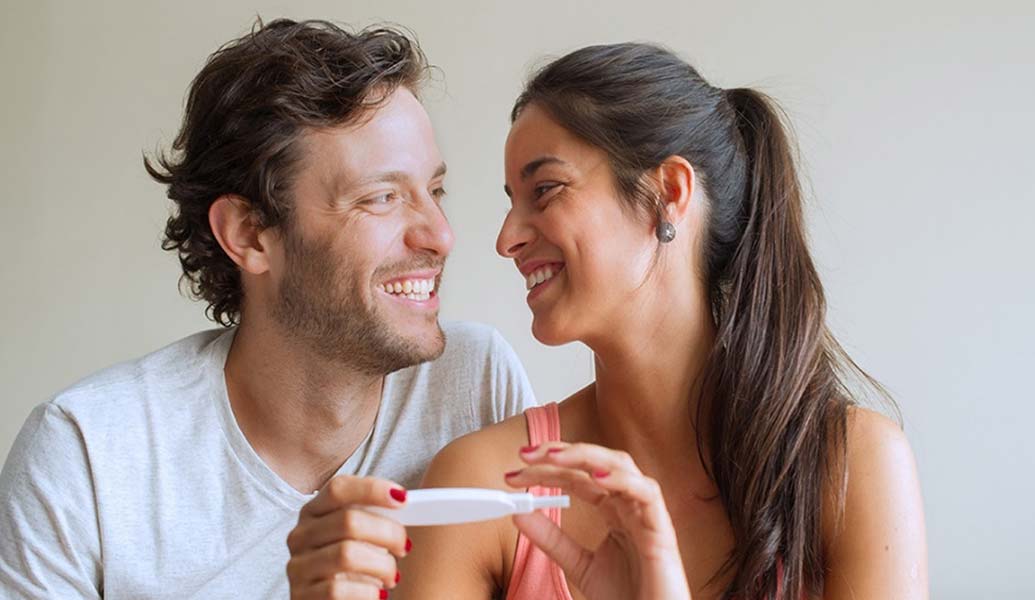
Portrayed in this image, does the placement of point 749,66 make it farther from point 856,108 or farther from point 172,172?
point 172,172

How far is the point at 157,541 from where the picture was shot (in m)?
1.71

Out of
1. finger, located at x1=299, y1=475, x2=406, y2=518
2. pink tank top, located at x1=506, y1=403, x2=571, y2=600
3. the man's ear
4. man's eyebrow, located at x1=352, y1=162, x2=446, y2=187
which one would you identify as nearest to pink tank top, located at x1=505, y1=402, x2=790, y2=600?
pink tank top, located at x1=506, y1=403, x2=571, y2=600

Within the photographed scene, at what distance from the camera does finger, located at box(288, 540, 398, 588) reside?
1122 millimetres

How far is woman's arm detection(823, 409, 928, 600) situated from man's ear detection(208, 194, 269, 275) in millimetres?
935

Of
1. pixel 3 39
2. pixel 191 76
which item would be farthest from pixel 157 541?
pixel 3 39

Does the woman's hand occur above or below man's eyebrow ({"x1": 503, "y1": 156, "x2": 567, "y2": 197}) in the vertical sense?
below

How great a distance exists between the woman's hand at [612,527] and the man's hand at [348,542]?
0.41 ft

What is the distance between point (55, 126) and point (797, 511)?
2.03 meters

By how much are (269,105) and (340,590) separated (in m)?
0.90

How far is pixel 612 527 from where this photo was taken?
1.27 m

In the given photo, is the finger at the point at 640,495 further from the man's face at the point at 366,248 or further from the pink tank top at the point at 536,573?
the man's face at the point at 366,248

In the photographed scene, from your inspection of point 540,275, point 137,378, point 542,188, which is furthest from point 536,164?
→ point 137,378

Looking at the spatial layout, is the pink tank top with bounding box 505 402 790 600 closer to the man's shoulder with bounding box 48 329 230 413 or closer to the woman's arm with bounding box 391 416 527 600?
the woman's arm with bounding box 391 416 527 600

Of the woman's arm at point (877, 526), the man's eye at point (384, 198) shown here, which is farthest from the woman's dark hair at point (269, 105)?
the woman's arm at point (877, 526)
